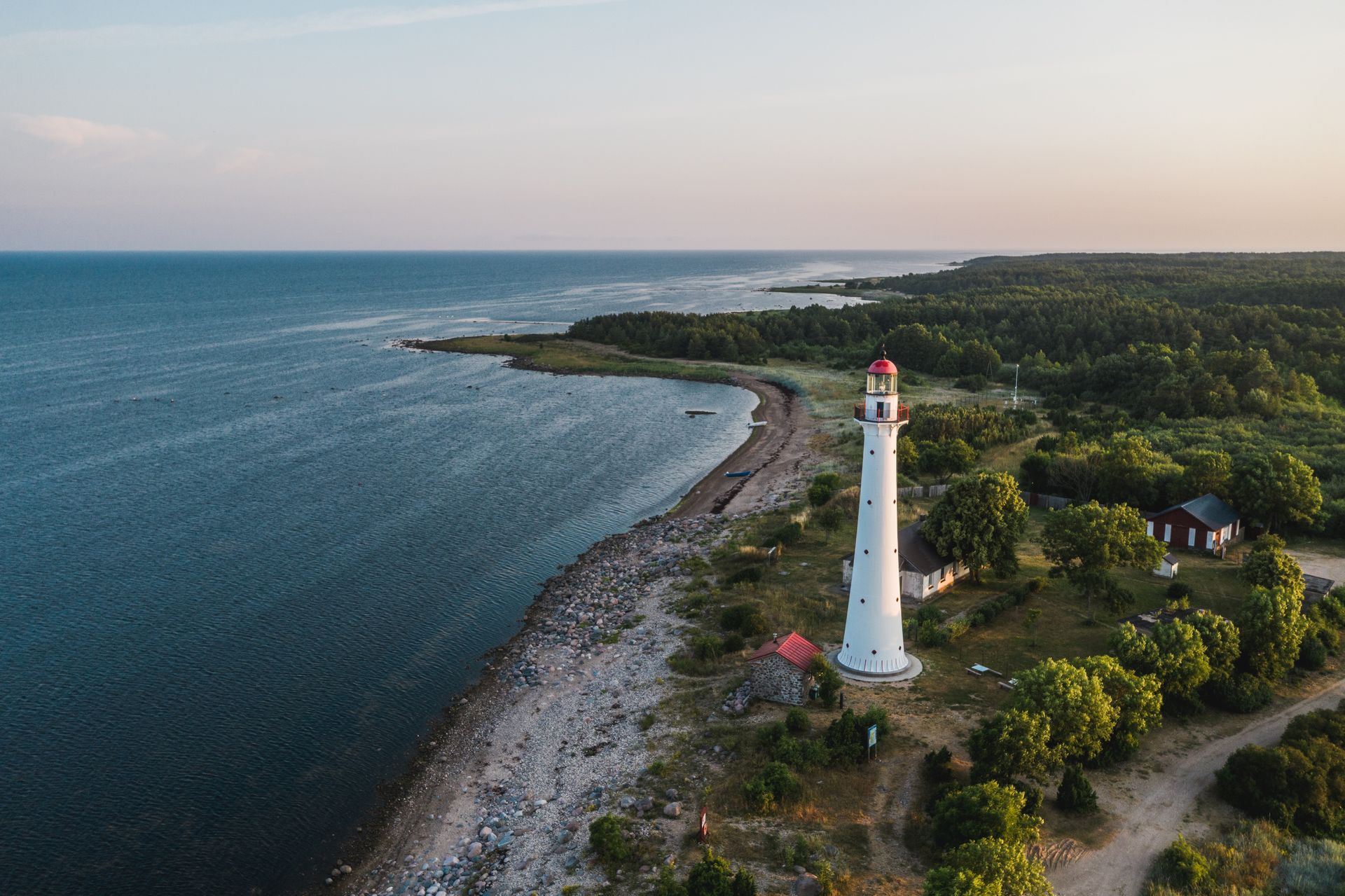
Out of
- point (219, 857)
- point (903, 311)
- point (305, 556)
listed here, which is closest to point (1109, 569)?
point (219, 857)

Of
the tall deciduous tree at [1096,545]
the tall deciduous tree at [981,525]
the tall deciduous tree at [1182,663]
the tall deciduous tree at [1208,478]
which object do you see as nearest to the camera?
the tall deciduous tree at [1182,663]

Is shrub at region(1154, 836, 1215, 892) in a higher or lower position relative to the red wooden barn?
lower

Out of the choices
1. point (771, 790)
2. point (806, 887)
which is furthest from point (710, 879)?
point (771, 790)

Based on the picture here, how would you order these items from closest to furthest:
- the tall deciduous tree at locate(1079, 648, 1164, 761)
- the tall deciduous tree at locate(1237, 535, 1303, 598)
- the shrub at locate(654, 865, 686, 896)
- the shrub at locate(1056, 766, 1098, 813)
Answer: the shrub at locate(654, 865, 686, 896)
the shrub at locate(1056, 766, 1098, 813)
the tall deciduous tree at locate(1079, 648, 1164, 761)
the tall deciduous tree at locate(1237, 535, 1303, 598)

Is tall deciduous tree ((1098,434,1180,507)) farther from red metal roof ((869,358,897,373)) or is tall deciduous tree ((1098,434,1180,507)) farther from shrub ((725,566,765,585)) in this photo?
red metal roof ((869,358,897,373))

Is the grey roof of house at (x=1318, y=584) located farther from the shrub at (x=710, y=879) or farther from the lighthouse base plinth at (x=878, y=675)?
the shrub at (x=710, y=879)

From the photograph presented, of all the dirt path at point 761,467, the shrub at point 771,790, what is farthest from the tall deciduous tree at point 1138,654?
the dirt path at point 761,467

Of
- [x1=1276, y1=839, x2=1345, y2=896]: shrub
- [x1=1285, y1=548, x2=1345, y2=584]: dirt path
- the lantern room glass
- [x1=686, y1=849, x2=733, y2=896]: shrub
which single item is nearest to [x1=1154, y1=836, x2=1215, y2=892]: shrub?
[x1=1276, y1=839, x2=1345, y2=896]: shrub
